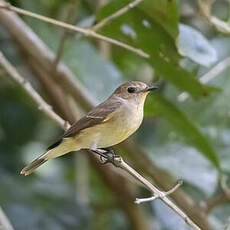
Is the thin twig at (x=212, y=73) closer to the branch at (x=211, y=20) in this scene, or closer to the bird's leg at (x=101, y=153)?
the branch at (x=211, y=20)

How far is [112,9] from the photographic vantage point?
3.24 meters

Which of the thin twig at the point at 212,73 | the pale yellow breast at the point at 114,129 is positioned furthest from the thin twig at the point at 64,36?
the thin twig at the point at 212,73

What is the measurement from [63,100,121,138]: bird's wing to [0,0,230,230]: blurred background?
30 cm

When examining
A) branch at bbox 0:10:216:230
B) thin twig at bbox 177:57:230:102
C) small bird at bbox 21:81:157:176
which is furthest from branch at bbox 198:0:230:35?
branch at bbox 0:10:216:230

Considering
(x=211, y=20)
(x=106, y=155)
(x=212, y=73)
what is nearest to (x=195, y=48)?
(x=211, y=20)

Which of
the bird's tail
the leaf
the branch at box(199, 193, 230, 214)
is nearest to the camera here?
the bird's tail

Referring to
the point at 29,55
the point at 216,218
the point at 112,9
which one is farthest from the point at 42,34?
the point at 216,218

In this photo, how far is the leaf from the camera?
3123mm

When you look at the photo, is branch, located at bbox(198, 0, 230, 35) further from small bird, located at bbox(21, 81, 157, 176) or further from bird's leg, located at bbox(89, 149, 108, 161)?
bird's leg, located at bbox(89, 149, 108, 161)

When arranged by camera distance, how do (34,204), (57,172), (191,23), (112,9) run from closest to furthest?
(112,9) → (34,204) → (191,23) → (57,172)

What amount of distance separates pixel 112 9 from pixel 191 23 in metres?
1.38

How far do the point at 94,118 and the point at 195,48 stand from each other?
554mm

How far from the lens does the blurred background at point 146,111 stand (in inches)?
127

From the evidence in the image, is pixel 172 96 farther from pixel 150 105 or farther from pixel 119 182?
pixel 119 182
